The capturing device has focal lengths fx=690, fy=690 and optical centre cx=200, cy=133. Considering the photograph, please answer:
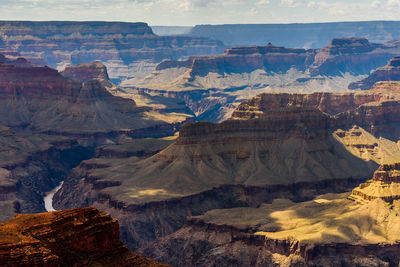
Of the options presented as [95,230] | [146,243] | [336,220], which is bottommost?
[146,243]

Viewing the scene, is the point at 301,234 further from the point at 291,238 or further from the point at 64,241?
the point at 64,241

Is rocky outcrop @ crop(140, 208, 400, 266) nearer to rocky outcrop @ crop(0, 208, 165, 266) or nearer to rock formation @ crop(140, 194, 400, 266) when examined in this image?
rock formation @ crop(140, 194, 400, 266)

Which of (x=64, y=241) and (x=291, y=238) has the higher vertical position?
(x=64, y=241)

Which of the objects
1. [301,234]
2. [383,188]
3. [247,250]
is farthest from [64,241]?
[383,188]

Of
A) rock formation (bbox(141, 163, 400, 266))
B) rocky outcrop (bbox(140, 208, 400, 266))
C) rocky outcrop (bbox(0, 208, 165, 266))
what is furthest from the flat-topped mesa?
rocky outcrop (bbox(0, 208, 165, 266))

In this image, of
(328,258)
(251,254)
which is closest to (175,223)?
(251,254)

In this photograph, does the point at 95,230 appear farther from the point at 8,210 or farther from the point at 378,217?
the point at 8,210
